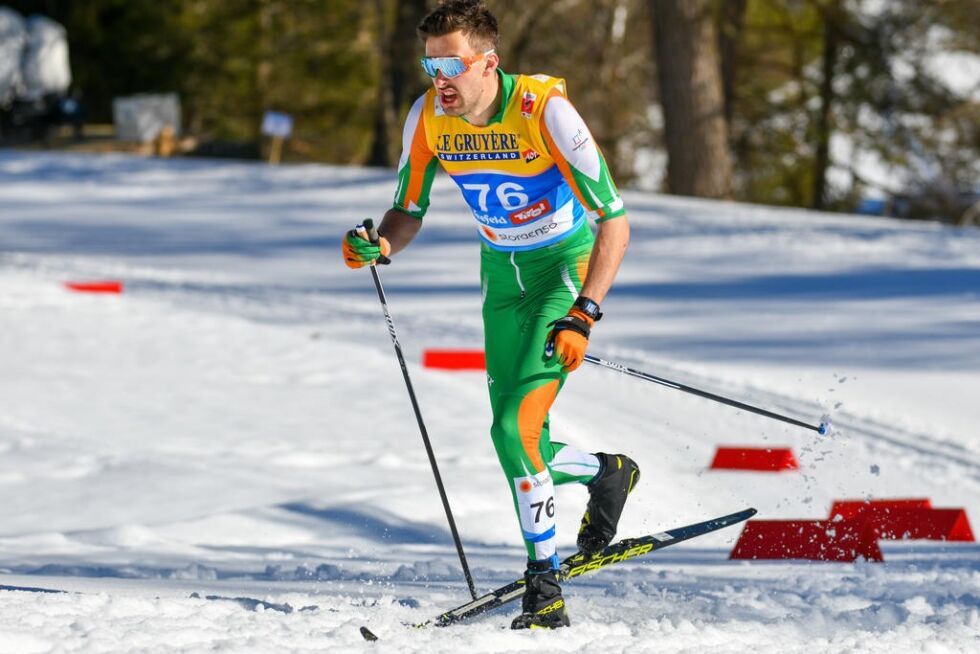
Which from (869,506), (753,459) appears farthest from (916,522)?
(753,459)

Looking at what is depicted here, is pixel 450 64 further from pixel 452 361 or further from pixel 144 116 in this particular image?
pixel 144 116

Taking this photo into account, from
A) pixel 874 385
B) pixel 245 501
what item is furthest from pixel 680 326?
pixel 245 501

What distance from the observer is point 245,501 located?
7.07m

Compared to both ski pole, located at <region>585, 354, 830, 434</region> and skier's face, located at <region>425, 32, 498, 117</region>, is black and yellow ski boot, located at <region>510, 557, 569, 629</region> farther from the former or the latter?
skier's face, located at <region>425, 32, 498, 117</region>

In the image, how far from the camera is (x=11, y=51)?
25844mm

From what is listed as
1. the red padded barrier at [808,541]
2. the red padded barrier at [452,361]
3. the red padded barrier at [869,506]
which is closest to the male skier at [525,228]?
the red padded barrier at [808,541]

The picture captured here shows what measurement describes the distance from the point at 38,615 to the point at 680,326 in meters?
8.21

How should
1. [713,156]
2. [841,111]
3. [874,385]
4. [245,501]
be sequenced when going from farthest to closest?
[841,111]
[713,156]
[874,385]
[245,501]

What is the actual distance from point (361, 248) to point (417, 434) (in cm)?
359

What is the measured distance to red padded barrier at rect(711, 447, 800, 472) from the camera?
7532 mm

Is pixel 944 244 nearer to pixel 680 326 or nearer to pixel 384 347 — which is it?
pixel 680 326

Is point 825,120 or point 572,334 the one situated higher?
point 572,334

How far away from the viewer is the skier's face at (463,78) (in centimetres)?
455

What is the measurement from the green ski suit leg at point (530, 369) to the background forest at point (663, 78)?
14.1 metres
